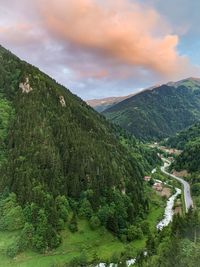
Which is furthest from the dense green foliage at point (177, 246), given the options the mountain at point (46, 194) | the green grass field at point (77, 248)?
the mountain at point (46, 194)

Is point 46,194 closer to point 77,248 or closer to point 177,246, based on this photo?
point 77,248

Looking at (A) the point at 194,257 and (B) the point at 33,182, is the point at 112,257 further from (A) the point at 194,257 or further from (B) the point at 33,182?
(A) the point at 194,257

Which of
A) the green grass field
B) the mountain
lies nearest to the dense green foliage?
the green grass field

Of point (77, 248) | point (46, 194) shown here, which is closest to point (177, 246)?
point (77, 248)

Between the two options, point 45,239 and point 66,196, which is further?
point 66,196

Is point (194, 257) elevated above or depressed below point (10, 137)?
below

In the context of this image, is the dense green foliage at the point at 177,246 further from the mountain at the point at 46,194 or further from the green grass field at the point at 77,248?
the mountain at the point at 46,194

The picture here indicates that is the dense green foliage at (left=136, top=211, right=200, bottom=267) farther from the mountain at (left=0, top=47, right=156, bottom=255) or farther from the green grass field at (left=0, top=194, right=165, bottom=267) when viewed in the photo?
the mountain at (left=0, top=47, right=156, bottom=255)

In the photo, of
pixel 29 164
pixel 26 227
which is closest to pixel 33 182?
pixel 29 164
